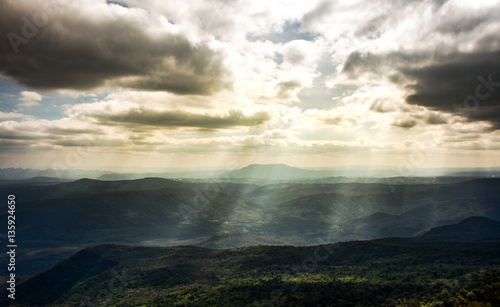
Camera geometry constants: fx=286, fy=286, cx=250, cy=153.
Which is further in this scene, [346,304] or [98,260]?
[98,260]

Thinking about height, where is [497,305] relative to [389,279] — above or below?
above

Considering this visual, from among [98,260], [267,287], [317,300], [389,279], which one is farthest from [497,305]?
[98,260]

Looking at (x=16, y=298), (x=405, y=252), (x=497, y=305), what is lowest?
(x=16, y=298)

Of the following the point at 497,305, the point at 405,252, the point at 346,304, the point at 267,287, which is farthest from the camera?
the point at 405,252

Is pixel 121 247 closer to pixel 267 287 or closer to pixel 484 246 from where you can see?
pixel 267 287

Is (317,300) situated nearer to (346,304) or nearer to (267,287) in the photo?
(346,304)

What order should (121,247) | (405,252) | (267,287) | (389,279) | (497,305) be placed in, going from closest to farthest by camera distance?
1. (497,305)
2. (267,287)
3. (389,279)
4. (405,252)
5. (121,247)

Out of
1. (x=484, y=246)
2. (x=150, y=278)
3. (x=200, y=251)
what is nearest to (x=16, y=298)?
(x=150, y=278)

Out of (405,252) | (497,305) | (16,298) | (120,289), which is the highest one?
(497,305)

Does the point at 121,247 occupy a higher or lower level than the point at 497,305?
lower
